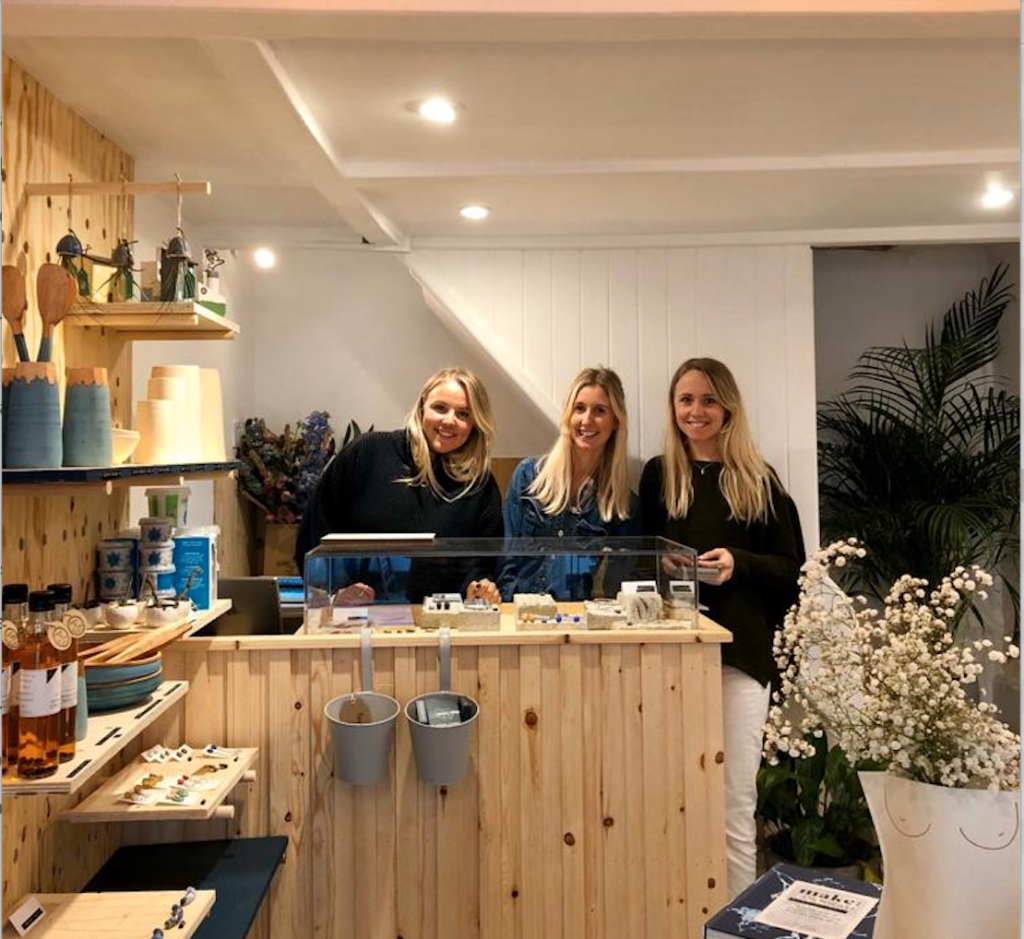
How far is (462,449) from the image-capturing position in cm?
265

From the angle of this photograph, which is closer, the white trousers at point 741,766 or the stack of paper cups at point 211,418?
the stack of paper cups at point 211,418

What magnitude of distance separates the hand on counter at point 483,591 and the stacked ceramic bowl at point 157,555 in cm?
65

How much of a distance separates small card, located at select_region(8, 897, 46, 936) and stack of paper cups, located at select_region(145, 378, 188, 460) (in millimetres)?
894

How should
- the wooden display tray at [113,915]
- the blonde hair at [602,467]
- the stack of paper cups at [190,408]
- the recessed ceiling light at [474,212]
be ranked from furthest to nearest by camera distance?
the recessed ceiling light at [474,212]
the blonde hair at [602,467]
the stack of paper cups at [190,408]
the wooden display tray at [113,915]

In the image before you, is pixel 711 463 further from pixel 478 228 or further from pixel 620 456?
pixel 478 228

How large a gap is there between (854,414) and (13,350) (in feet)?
11.1

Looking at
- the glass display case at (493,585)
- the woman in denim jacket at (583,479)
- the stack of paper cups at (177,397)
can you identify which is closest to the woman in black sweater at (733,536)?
the woman in denim jacket at (583,479)

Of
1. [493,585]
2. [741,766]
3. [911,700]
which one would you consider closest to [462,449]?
[493,585]

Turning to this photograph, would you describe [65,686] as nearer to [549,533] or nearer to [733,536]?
[549,533]

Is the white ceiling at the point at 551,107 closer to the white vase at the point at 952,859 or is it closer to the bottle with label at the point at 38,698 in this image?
the bottle with label at the point at 38,698

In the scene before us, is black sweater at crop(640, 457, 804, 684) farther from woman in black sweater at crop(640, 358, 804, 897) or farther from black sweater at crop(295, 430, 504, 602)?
black sweater at crop(295, 430, 504, 602)

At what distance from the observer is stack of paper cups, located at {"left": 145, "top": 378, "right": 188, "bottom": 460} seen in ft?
6.45

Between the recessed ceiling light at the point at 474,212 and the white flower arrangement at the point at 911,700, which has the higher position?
the recessed ceiling light at the point at 474,212

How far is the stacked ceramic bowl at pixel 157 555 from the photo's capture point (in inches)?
76.1
